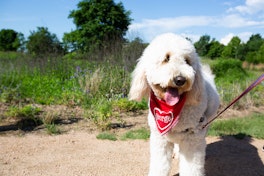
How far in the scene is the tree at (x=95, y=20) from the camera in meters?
33.6

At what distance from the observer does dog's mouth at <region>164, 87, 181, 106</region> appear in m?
2.79

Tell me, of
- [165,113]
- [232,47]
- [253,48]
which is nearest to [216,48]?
[232,47]

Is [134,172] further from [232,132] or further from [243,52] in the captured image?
[243,52]

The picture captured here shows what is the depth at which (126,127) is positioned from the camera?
18.3 feet

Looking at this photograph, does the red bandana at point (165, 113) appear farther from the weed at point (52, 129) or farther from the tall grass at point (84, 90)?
the weed at point (52, 129)

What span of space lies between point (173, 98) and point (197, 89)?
0.93 ft

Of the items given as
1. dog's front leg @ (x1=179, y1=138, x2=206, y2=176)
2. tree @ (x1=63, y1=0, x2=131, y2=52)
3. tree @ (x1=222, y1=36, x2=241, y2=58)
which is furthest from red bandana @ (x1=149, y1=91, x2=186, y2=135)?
tree @ (x1=222, y1=36, x2=241, y2=58)

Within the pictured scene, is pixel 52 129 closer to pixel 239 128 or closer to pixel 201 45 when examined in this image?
pixel 239 128

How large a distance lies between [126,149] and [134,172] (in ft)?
2.64

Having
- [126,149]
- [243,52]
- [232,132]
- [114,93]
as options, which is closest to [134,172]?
[126,149]

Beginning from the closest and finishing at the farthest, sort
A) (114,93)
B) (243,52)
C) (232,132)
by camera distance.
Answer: (232,132) → (114,93) → (243,52)

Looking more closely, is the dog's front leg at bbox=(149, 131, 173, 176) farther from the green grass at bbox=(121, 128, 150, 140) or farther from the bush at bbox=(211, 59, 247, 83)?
the bush at bbox=(211, 59, 247, 83)

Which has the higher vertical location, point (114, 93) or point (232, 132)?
point (114, 93)

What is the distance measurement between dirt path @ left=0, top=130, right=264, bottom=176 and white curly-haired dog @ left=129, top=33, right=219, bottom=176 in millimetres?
756
